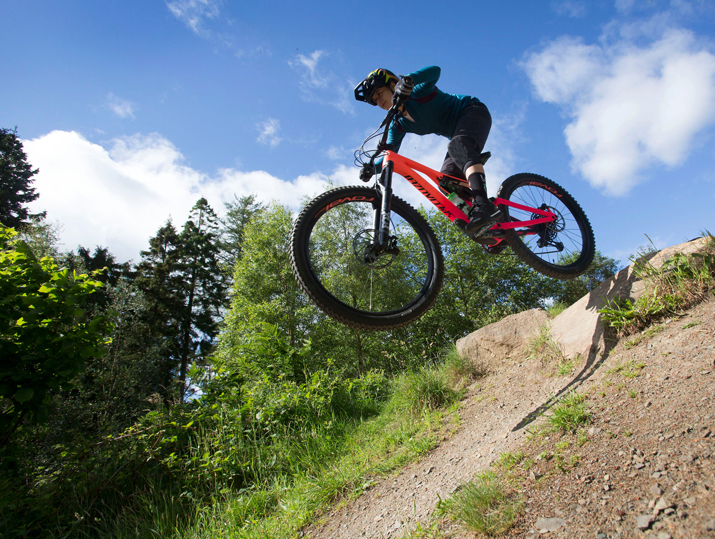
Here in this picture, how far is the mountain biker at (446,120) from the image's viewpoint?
3061 millimetres

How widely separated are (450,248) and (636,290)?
17844 millimetres

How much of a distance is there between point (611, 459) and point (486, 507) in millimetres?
750

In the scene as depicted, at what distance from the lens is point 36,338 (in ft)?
10.8

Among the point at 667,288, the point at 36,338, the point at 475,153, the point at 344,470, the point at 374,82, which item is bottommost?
the point at 344,470

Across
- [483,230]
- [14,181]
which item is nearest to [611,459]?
[483,230]

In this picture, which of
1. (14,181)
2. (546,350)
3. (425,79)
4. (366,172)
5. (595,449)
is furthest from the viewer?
A: (14,181)

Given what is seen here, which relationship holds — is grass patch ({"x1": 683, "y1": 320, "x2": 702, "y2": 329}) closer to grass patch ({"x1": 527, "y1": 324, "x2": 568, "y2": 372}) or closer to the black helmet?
grass patch ({"x1": 527, "y1": 324, "x2": 568, "y2": 372})

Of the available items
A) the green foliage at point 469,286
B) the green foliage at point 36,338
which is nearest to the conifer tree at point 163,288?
the green foliage at point 469,286

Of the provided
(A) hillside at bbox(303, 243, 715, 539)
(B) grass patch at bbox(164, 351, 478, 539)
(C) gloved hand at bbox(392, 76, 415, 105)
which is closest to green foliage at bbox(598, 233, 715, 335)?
(A) hillside at bbox(303, 243, 715, 539)

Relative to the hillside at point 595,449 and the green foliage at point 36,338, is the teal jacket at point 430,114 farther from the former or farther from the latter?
the green foliage at point 36,338

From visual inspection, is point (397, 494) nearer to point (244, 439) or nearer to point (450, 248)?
point (244, 439)

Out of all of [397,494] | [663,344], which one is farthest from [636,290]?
[397,494]

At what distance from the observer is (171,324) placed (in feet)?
67.0

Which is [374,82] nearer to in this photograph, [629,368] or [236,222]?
[629,368]
